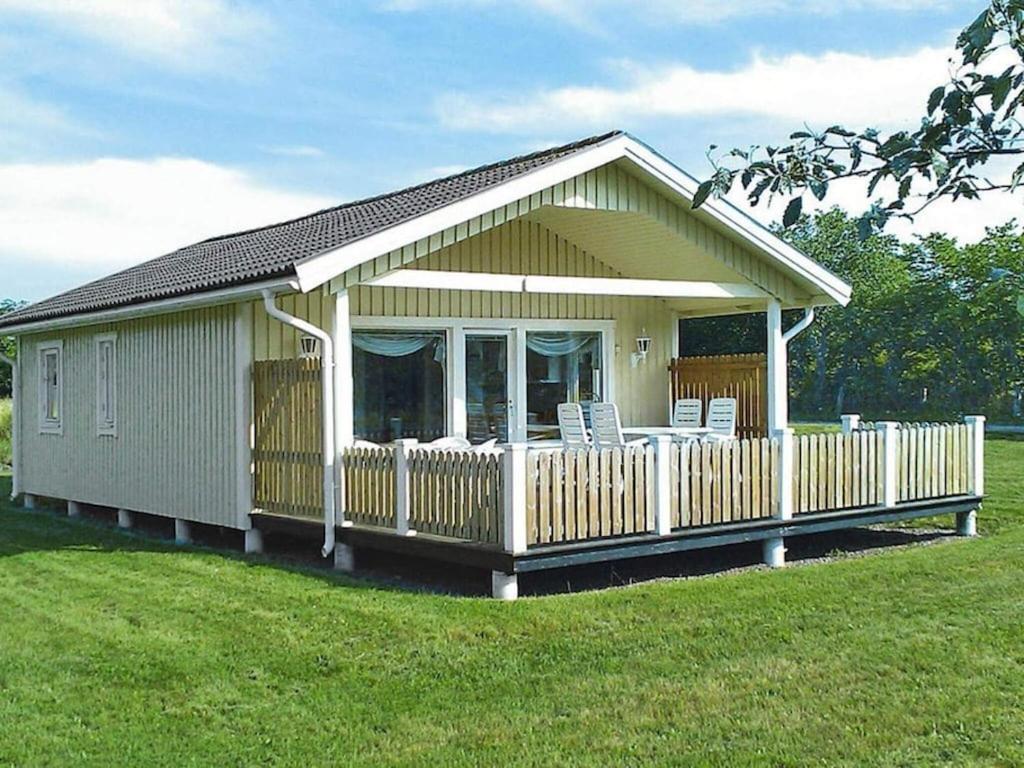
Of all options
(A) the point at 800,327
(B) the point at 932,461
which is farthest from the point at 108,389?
(B) the point at 932,461

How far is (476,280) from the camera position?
39.0 ft

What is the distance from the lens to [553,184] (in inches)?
483

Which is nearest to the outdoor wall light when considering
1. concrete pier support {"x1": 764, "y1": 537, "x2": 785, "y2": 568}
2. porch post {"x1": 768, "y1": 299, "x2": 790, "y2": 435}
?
concrete pier support {"x1": 764, "y1": 537, "x2": 785, "y2": 568}

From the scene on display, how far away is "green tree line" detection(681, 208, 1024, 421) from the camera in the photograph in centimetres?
3438

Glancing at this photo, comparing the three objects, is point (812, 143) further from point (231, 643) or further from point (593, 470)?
point (593, 470)

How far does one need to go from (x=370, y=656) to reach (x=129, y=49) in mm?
12461

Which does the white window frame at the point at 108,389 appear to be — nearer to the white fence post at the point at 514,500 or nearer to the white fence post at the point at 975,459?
the white fence post at the point at 514,500

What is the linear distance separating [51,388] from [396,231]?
27.3 ft

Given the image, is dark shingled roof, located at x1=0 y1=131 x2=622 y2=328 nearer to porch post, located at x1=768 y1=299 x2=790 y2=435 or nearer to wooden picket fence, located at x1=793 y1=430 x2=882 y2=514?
porch post, located at x1=768 y1=299 x2=790 y2=435

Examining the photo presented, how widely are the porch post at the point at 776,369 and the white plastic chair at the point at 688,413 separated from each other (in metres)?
1.47

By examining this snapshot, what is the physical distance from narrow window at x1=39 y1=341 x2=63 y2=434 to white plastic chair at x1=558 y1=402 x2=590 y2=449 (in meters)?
7.48

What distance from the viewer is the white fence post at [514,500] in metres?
9.69

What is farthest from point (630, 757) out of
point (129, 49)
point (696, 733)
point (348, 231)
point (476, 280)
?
point (129, 49)

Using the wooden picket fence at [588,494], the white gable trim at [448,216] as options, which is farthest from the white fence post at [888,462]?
the white gable trim at [448,216]
